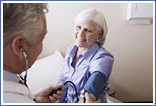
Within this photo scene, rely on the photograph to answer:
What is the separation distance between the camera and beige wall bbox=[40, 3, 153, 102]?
134 centimetres

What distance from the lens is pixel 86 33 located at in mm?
813

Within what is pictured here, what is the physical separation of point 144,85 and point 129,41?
0.53 metres

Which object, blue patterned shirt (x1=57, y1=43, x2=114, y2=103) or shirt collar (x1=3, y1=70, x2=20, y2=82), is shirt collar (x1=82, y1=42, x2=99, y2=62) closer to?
blue patterned shirt (x1=57, y1=43, x2=114, y2=103)

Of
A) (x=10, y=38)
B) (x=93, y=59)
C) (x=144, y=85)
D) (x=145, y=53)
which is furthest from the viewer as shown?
(x=144, y=85)

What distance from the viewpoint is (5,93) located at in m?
0.44

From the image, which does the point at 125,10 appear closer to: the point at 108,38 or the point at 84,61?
the point at 108,38

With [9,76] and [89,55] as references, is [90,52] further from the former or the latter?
[9,76]

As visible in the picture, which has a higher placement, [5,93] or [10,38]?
[10,38]

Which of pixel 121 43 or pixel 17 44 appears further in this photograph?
pixel 121 43

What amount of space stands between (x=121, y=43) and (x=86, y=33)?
0.71 m

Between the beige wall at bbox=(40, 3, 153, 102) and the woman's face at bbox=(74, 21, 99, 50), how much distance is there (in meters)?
0.56

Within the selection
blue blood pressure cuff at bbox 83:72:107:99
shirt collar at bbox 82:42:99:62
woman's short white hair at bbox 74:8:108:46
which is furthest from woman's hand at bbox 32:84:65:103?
woman's short white hair at bbox 74:8:108:46

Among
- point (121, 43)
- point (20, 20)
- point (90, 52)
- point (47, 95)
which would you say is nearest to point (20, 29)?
point (20, 20)

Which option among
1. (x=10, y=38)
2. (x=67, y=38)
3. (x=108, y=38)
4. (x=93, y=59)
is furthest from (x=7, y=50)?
(x=108, y=38)
